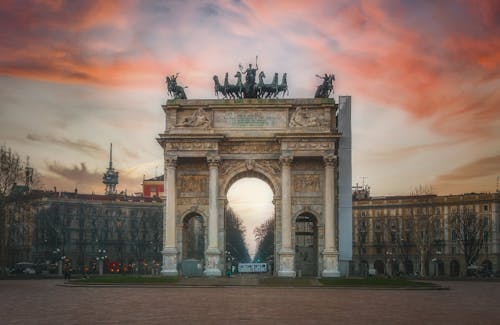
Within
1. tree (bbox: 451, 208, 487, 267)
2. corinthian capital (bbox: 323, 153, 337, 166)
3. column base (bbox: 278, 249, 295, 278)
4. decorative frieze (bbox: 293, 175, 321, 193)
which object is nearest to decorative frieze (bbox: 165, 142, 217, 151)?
decorative frieze (bbox: 293, 175, 321, 193)

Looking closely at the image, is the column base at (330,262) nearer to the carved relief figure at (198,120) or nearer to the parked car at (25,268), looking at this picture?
the carved relief figure at (198,120)

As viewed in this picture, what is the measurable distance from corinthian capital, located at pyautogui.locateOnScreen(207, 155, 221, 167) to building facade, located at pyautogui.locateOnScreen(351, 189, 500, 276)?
45.0 meters

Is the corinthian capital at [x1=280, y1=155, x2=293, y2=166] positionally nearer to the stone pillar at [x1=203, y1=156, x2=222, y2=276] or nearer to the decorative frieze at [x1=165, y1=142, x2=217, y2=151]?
the stone pillar at [x1=203, y1=156, x2=222, y2=276]

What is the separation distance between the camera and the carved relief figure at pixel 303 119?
6184cm

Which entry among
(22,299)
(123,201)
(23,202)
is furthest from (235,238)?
(22,299)

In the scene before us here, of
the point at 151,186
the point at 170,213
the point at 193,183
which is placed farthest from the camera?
the point at 151,186

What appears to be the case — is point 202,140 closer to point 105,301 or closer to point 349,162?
point 349,162

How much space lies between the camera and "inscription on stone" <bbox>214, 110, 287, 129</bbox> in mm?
62375

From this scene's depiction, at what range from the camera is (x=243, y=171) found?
6253 cm

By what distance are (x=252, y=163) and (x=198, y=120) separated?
5.65m

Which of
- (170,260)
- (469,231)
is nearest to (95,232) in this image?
(469,231)

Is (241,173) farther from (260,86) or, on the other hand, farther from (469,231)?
(469,231)

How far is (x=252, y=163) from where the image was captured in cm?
6216

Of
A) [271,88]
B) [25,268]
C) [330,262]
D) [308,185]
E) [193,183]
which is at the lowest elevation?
[25,268]
